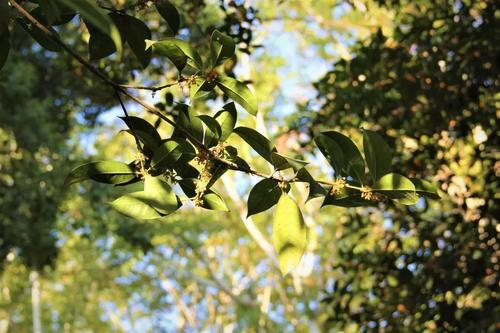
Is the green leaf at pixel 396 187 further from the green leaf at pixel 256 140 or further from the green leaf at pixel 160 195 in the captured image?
the green leaf at pixel 160 195

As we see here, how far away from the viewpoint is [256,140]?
3.42 ft

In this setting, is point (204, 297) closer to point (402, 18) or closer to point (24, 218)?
point (24, 218)

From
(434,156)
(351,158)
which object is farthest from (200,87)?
(434,156)

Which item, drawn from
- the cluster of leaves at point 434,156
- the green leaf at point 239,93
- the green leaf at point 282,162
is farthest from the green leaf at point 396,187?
the cluster of leaves at point 434,156

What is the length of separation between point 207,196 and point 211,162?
0.21 ft

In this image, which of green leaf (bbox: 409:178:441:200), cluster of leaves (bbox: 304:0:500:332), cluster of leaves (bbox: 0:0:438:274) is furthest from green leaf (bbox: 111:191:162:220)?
cluster of leaves (bbox: 304:0:500:332)

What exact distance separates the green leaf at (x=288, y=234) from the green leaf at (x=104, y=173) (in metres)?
0.27

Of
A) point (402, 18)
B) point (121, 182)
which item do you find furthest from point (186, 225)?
point (121, 182)

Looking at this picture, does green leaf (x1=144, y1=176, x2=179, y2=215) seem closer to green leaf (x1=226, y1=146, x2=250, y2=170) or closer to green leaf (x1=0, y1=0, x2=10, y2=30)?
green leaf (x1=226, y1=146, x2=250, y2=170)

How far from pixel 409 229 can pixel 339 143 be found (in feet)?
5.92

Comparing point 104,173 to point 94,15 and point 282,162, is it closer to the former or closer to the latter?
point 282,162

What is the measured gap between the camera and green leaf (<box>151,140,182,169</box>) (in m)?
1.04

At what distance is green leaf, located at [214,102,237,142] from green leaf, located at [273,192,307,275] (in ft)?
0.52

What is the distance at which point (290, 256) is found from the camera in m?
0.96
